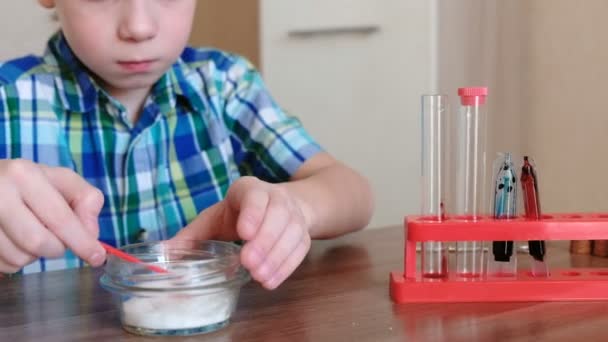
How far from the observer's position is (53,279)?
2.52 feet

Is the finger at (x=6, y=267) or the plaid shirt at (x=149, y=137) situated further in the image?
the plaid shirt at (x=149, y=137)

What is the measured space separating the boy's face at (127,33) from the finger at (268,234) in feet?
1.02

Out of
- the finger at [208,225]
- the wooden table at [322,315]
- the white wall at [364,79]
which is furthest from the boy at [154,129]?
the white wall at [364,79]

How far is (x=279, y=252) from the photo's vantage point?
26.2 inches

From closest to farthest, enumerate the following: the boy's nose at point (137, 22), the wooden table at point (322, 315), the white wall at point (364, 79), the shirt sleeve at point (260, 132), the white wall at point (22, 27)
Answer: the wooden table at point (322, 315)
the boy's nose at point (137, 22)
the shirt sleeve at point (260, 132)
the white wall at point (364, 79)
the white wall at point (22, 27)

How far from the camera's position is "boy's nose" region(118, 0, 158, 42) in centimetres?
89

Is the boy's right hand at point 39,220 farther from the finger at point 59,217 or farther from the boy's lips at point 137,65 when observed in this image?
the boy's lips at point 137,65

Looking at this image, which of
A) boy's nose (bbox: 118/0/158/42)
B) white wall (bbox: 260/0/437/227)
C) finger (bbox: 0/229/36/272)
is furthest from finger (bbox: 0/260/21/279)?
white wall (bbox: 260/0/437/227)

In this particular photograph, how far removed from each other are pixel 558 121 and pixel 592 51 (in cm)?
18

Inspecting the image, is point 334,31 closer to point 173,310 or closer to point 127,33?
point 127,33

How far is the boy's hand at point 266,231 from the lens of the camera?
64 cm

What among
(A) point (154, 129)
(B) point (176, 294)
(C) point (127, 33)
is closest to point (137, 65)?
(C) point (127, 33)

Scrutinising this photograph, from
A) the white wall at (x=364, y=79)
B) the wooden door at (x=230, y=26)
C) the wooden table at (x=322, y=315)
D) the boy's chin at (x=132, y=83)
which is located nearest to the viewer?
the wooden table at (x=322, y=315)

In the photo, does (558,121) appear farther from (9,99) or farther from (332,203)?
(9,99)
